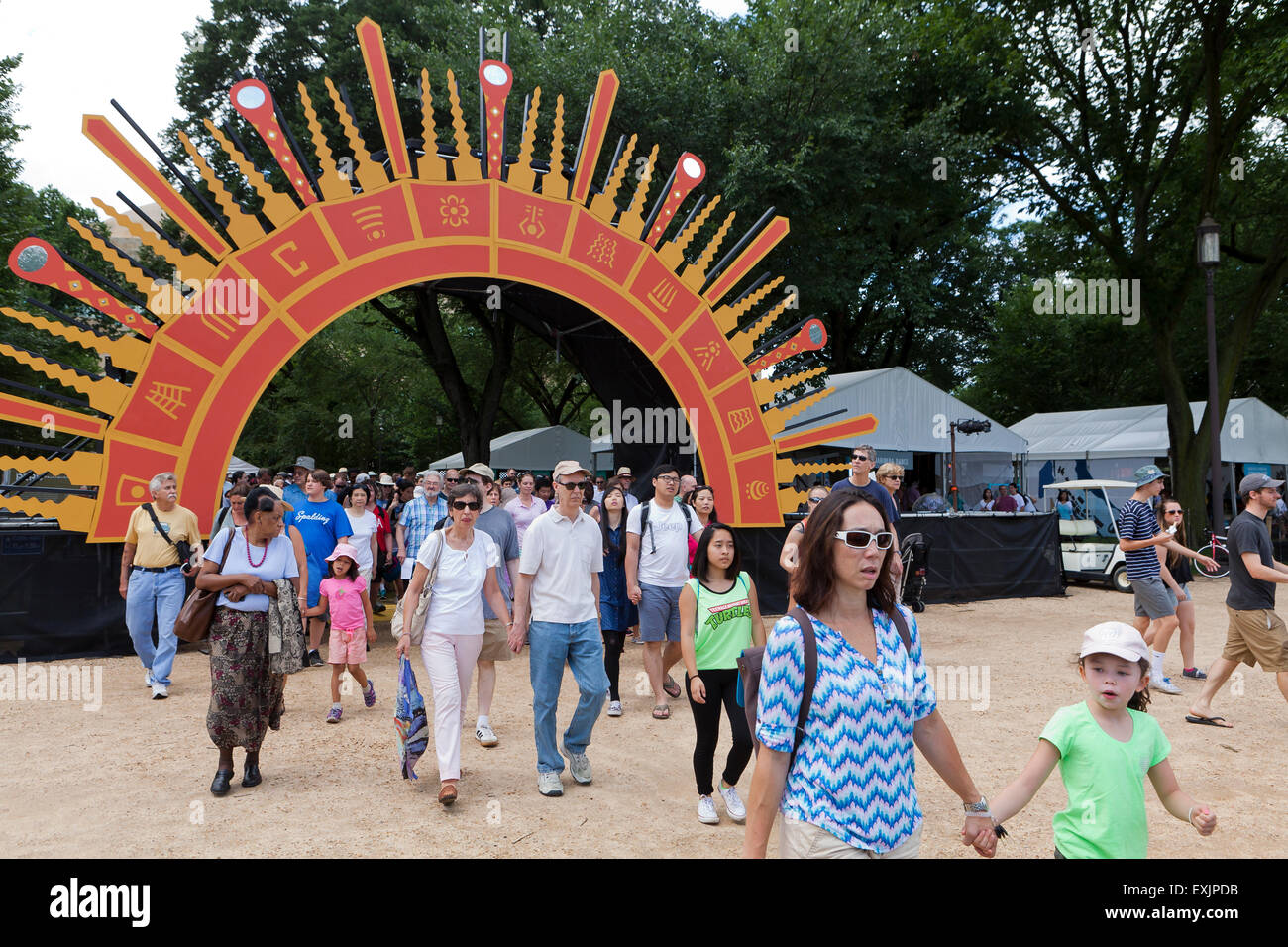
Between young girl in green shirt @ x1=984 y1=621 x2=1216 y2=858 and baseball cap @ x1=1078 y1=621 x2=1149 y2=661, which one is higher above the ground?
baseball cap @ x1=1078 y1=621 x2=1149 y2=661

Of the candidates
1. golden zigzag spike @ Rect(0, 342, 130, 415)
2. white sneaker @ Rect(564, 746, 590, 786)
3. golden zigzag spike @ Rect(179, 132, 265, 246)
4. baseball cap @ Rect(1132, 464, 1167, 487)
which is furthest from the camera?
golden zigzag spike @ Rect(179, 132, 265, 246)

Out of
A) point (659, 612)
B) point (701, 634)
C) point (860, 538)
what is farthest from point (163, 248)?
point (860, 538)

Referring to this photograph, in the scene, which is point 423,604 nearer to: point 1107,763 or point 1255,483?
point 1107,763

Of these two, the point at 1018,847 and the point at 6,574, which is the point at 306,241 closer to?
the point at 6,574

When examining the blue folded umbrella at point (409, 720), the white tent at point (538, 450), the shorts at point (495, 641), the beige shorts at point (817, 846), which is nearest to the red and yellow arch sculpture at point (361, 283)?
the shorts at point (495, 641)

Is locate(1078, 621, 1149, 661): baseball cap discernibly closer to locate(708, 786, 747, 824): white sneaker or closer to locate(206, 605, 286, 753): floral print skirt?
locate(708, 786, 747, 824): white sneaker

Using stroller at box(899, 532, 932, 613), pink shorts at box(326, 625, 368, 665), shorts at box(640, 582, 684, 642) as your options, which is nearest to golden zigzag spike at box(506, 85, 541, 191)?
shorts at box(640, 582, 684, 642)

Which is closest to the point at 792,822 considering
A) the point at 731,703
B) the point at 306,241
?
the point at 731,703

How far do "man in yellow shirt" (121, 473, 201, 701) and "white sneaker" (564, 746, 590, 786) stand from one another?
4.21 metres

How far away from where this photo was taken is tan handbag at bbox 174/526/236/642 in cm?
504

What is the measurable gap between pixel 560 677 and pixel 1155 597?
216 inches

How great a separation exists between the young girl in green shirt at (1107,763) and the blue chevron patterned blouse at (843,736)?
0.45 meters

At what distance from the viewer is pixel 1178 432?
17.1 metres

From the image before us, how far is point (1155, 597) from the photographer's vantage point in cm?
765
